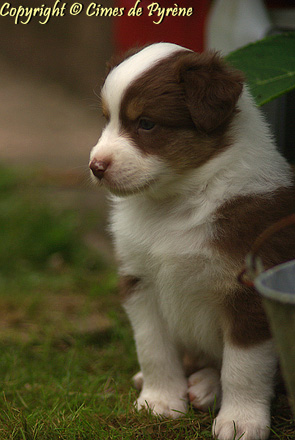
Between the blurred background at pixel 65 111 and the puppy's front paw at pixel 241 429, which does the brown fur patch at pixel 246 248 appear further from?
the blurred background at pixel 65 111

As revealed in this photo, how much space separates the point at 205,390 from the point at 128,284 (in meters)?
0.59

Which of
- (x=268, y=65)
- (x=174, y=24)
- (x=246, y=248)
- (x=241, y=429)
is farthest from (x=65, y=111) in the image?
(x=241, y=429)

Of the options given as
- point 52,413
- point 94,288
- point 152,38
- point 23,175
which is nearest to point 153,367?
point 52,413

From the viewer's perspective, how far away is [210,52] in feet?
9.51

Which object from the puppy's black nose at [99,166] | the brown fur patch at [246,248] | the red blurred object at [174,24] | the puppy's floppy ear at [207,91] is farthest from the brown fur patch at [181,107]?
the red blurred object at [174,24]

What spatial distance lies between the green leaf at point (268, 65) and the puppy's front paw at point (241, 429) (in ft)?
4.56

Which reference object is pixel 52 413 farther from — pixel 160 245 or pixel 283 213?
pixel 283 213

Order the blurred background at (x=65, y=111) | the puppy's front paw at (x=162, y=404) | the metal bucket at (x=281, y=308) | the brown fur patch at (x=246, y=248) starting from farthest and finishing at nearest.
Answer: the blurred background at (x=65, y=111)
the puppy's front paw at (x=162, y=404)
the brown fur patch at (x=246, y=248)
the metal bucket at (x=281, y=308)

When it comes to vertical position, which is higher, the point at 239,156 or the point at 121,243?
A: the point at 239,156

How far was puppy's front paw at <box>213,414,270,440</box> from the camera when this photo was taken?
268cm

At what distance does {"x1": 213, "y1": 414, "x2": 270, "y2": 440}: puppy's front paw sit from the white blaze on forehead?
1.32m

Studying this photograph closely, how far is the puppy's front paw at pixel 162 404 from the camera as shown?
2955 millimetres

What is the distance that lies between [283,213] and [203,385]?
895mm

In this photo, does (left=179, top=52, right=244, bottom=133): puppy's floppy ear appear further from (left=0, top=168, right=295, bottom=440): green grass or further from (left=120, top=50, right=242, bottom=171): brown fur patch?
(left=0, top=168, right=295, bottom=440): green grass
